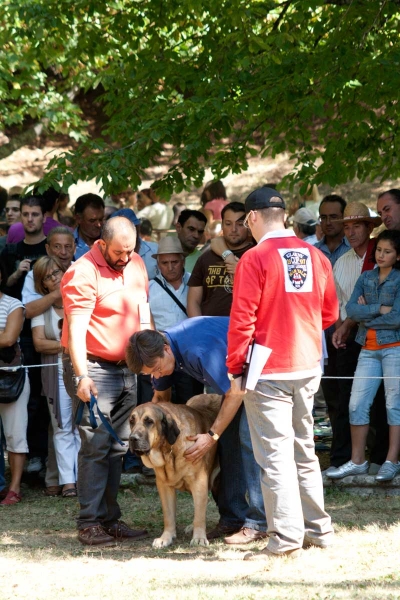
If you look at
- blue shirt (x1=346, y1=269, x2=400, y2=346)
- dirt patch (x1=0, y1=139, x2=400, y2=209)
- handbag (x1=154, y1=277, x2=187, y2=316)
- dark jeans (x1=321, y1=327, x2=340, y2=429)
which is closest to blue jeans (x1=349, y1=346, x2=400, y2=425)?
blue shirt (x1=346, y1=269, x2=400, y2=346)

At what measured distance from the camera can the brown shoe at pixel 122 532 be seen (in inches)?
250

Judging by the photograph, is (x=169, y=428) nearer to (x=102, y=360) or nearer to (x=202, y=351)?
(x=202, y=351)

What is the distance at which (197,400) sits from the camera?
655 cm

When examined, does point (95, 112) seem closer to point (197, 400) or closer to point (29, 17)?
point (29, 17)

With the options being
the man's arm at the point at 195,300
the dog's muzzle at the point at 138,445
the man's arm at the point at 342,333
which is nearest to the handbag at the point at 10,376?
the man's arm at the point at 195,300

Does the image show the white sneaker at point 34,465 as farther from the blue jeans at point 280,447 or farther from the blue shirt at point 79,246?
the blue jeans at point 280,447

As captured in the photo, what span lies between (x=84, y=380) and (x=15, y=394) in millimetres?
2049

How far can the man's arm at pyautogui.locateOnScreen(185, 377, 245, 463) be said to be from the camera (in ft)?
18.6

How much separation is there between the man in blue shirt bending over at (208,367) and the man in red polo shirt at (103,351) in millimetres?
343

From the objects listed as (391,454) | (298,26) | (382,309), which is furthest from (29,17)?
(391,454)

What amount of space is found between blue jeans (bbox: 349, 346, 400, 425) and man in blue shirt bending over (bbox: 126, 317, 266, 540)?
1696mm

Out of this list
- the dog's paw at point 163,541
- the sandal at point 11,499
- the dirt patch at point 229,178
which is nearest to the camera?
the dog's paw at point 163,541

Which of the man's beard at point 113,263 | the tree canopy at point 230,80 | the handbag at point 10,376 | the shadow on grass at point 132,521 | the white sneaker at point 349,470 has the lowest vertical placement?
the shadow on grass at point 132,521

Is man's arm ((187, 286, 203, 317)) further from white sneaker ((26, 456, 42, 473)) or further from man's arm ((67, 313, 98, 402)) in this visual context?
man's arm ((67, 313, 98, 402))
